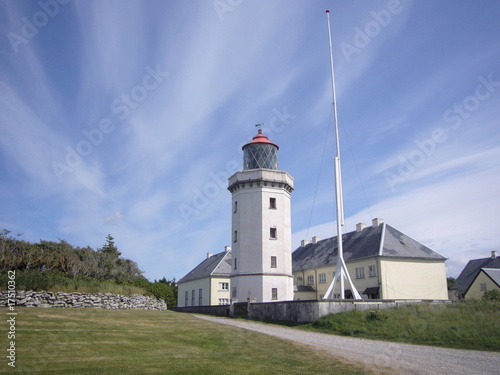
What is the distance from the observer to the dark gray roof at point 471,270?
44219 mm

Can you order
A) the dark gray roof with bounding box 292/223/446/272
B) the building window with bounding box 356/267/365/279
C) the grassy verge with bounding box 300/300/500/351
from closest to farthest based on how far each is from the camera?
the grassy verge with bounding box 300/300/500/351
the dark gray roof with bounding box 292/223/446/272
the building window with bounding box 356/267/365/279

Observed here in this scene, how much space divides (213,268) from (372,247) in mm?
18393

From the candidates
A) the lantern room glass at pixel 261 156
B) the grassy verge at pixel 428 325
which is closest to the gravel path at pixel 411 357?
the grassy verge at pixel 428 325

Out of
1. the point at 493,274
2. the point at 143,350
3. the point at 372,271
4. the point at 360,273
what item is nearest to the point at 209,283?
the point at 360,273

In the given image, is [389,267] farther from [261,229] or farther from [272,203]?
[261,229]

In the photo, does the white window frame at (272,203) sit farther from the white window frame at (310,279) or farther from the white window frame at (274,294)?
the white window frame at (310,279)

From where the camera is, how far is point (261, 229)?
1027 inches

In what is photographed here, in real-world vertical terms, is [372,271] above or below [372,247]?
below

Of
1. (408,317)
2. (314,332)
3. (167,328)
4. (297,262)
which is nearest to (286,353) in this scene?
(167,328)

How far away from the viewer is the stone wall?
50.8ft

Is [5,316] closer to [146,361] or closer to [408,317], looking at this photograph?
[146,361]

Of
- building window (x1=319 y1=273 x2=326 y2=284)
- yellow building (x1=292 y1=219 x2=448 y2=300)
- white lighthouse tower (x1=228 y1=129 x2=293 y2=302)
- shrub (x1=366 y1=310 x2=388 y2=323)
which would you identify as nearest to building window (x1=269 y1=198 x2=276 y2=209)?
white lighthouse tower (x1=228 y1=129 x2=293 y2=302)

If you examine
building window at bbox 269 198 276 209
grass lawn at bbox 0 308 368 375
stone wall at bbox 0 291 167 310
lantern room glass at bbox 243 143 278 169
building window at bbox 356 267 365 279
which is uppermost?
lantern room glass at bbox 243 143 278 169

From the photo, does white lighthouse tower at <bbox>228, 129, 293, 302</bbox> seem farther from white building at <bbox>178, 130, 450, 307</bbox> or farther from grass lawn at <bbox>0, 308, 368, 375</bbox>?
grass lawn at <bbox>0, 308, 368, 375</bbox>
